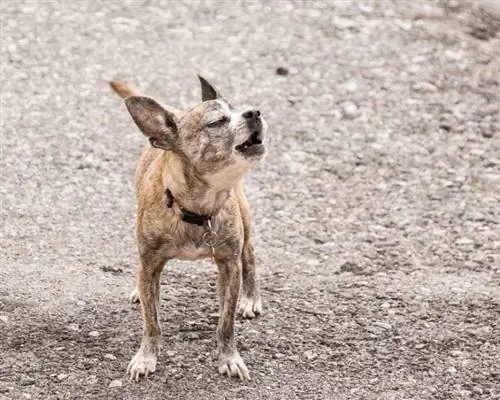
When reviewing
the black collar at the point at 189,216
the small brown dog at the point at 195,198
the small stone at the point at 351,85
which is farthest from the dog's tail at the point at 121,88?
the small stone at the point at 351,85

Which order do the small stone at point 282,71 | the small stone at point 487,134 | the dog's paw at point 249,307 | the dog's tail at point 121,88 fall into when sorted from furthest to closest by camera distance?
the small stone at point 282,71 → the small stone at point 487,134 → the dog's tail at point 121,88 → the dog's paw at point 249,307

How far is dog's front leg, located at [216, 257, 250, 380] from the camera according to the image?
18.8 feet

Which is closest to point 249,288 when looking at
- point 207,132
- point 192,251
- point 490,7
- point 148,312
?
point 148,312

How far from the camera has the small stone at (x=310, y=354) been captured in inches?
238

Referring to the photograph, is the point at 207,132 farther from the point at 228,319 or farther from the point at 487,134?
the point at 487,134

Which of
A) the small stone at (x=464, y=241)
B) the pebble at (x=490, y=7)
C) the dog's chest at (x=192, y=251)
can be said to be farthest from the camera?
the pebble at (x=490, y=7)

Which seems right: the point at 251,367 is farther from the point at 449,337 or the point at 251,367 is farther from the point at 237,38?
the point at 237,38

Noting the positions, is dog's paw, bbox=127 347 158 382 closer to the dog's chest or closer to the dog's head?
the dog's chest

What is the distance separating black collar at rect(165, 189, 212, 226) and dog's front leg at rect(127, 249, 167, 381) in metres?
0.25

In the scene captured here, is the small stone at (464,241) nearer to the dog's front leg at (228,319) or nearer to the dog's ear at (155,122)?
the dog's front leg at (228,319)

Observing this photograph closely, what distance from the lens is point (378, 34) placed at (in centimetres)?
1073

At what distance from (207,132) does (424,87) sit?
15.8 feet

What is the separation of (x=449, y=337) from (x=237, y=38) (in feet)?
16.6

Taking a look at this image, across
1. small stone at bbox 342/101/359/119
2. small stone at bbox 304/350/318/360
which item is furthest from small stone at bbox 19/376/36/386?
small stone at bbox 342/101/359/119
